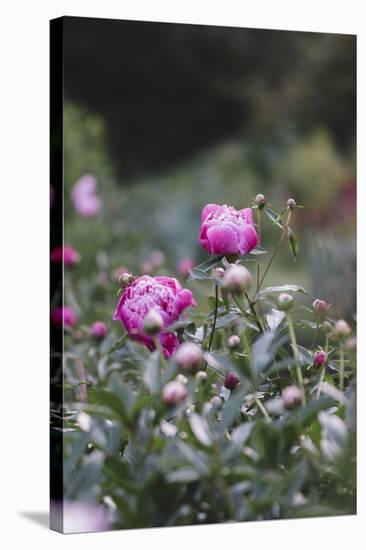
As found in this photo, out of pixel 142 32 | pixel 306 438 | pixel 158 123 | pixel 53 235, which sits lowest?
pixel 306 438

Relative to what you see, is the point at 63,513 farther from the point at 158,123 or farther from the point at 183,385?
the point at 158,123

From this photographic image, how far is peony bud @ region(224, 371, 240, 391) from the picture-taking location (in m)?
2.80

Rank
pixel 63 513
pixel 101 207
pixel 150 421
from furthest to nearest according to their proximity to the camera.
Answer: pixel 101 207, pixel 63 513, pixel 150 421

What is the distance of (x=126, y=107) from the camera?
7055mm

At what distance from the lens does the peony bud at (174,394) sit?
2.50m

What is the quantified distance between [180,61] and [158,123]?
1.60 m

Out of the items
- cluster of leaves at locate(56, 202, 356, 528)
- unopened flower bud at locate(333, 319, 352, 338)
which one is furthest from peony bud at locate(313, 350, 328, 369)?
unopened flower bud at locate(333, 319, 352, 338)

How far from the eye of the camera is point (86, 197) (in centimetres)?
539

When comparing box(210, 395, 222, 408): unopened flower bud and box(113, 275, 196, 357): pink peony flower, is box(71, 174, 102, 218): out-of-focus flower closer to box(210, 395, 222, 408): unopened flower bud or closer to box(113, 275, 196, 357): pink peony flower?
box(113, 275, 196, 357): pink peony flower

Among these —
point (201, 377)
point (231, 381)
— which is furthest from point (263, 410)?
point (201, 377)

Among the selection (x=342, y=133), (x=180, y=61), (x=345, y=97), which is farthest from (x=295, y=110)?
(x=345, y=97)

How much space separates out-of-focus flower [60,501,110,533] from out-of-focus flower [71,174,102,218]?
2631 millimetres

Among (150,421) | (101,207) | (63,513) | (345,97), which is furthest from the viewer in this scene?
(101,207)

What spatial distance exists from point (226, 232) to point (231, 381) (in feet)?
1.20
